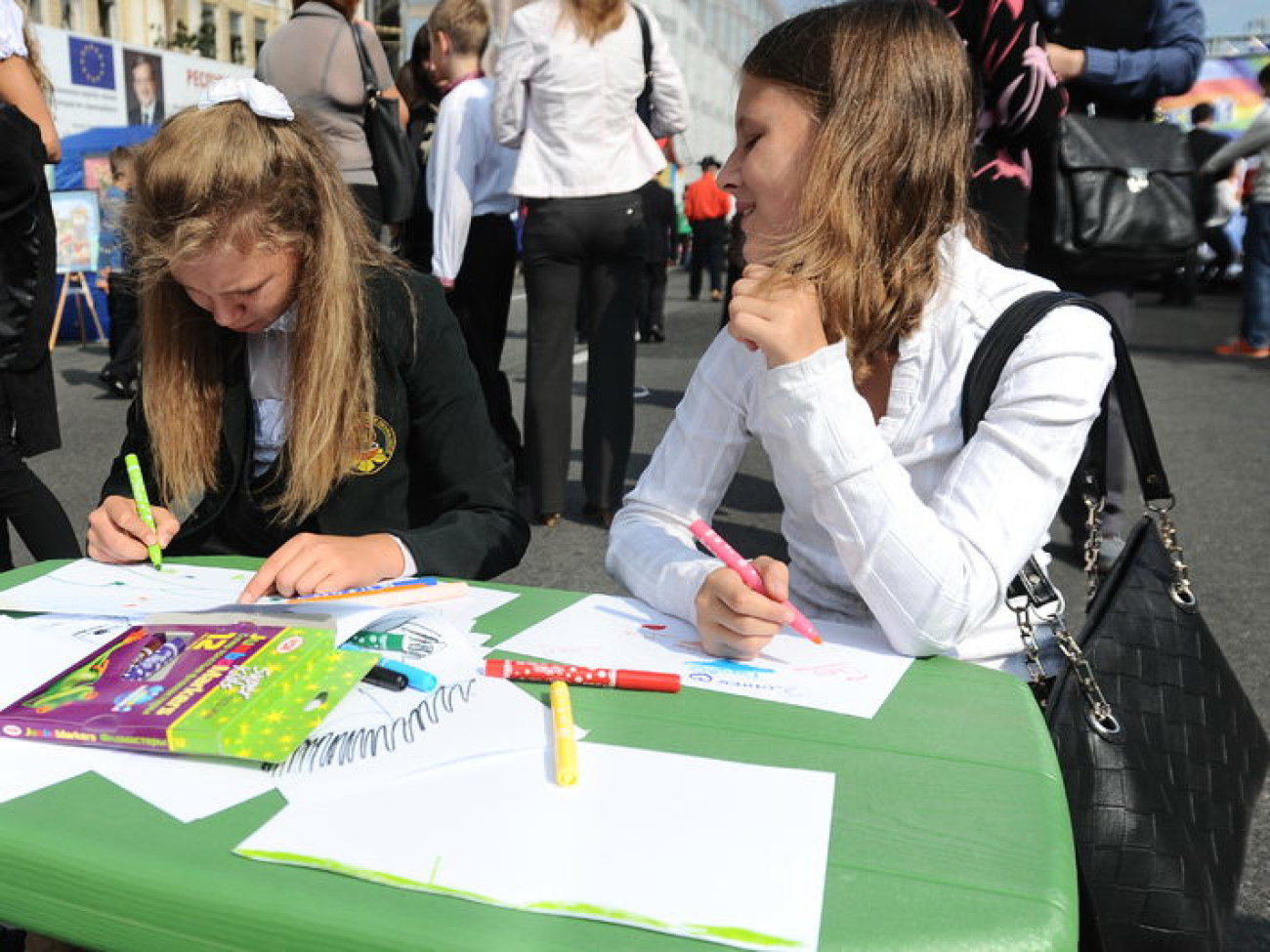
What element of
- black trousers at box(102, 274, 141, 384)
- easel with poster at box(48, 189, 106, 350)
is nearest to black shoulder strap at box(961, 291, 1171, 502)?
black trousers at box(102, 274, 141, 384)

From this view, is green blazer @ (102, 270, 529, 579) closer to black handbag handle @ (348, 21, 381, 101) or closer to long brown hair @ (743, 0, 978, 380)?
long brown hair @ (743, 0, 978, 380)

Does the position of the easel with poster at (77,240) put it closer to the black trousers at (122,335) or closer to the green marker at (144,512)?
the black trousers at (122,335)

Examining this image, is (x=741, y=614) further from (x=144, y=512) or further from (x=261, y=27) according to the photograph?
(x=261, y=27)

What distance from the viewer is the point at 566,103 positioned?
351 cm

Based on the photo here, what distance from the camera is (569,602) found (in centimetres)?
125

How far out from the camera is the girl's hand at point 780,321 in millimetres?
1164

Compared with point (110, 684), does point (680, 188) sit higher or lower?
lower

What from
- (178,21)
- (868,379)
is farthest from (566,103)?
(178,21)

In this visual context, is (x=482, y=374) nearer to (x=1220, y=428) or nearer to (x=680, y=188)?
(x=1220, y=428)

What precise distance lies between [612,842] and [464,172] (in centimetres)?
336

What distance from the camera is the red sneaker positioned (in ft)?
26.9

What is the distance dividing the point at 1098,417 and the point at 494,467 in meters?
0.89

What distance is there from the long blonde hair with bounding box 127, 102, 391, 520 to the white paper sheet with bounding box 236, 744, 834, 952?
2.99 ft

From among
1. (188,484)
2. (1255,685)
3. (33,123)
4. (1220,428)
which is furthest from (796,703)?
(1220,428)
